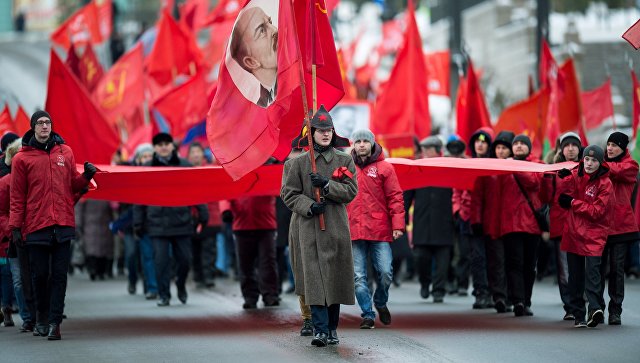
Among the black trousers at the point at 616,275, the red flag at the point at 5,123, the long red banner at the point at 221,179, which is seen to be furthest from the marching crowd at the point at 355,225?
the red flag at the point at 5,123

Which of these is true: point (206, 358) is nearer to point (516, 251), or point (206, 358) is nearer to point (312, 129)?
point (312, 129)

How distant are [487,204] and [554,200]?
106cm

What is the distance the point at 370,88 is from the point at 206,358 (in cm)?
2592

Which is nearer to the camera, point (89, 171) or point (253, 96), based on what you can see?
point (253, 96)

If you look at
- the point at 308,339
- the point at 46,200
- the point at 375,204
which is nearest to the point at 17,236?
the point at 46,200

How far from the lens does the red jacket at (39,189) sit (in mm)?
11812

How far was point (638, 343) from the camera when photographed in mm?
10984

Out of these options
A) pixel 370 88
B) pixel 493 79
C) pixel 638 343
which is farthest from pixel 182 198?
pixel 493 79

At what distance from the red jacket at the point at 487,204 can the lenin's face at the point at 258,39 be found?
3451 mm

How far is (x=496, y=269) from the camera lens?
1433 centimetres

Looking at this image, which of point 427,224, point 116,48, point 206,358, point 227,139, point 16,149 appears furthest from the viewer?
point 116,48

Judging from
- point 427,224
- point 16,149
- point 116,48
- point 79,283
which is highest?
point 116,48

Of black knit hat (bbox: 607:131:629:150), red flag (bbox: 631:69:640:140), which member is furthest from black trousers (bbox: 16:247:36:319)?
red flag (bbox: 631:69:640:140)

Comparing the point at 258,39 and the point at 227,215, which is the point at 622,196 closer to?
the point at 258,39
